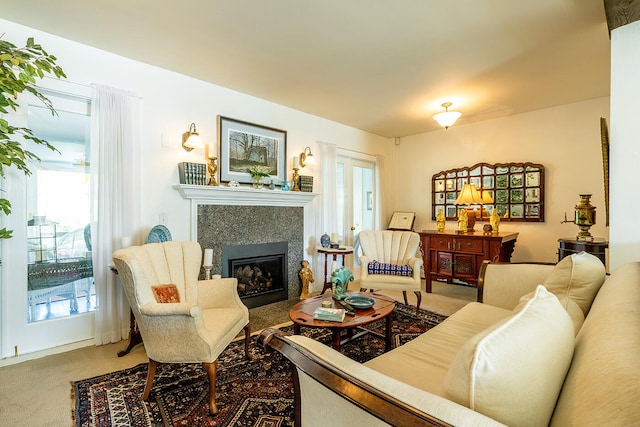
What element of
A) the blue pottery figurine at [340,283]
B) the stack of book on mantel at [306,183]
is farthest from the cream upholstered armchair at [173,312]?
the stack of book on mantel at [306,183]

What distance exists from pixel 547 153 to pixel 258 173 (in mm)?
4060

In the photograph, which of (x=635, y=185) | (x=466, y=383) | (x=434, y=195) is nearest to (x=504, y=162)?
(x=434, y=195)

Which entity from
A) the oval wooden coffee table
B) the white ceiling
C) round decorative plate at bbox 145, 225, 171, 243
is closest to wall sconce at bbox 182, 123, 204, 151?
the white ceiling

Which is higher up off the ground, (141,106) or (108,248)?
(141,106)

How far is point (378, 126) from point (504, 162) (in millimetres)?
2049

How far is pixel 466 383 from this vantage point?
0.66 meters

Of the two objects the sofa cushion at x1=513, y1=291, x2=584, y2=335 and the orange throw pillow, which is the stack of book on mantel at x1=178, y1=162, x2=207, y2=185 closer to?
the orange throw pillow

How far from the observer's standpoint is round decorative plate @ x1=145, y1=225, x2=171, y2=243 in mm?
2773

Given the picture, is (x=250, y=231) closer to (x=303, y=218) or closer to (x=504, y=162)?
(x=303, y=218)

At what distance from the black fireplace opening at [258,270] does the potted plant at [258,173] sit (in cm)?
77

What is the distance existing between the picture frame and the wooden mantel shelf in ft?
6.73

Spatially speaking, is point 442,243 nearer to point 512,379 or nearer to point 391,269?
point 391,269

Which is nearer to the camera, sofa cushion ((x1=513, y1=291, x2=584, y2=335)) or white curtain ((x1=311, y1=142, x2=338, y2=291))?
sofa cushion ((x1=513, y1=291, x2=584, y2=335))

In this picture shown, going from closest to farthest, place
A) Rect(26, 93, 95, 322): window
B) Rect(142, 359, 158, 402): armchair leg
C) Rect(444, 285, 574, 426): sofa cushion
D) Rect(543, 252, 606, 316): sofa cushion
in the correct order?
Rect(444, 285, 574, 426): sofa cushion
Rect(543, 252, 606, 316): sofa cushion
Rect(142, 359, 158, 402): armchair leg
Rect(26, 93, 95, 322): window
